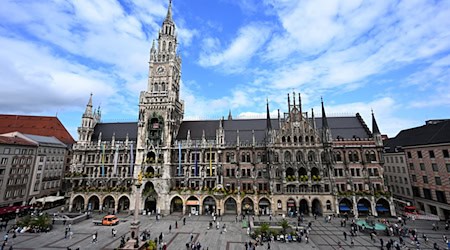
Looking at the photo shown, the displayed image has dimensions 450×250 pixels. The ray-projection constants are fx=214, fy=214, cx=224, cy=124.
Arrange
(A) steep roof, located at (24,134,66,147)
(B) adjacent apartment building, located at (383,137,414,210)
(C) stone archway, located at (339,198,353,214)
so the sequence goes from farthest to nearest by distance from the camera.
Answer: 1. (A) steep roof, located at (24,134,66,147)
2. (B) adjacent apartment building, located at (383,137,414,210)
3. (C) stone archway, located at (339,198,353,214)

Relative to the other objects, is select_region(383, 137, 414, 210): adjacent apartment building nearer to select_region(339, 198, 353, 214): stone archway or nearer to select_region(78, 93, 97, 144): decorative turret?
select_region(339, 198, 353, 214): stone archway

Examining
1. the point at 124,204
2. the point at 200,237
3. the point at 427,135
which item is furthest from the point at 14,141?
the point at 427,135

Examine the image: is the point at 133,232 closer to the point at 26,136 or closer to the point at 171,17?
the point at 26,136

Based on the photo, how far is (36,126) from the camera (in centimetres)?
7831

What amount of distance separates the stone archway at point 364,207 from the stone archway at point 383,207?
1.60 m

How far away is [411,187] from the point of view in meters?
56.3

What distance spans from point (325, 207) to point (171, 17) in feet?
238

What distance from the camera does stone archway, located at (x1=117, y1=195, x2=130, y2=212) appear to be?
58906 millimetres

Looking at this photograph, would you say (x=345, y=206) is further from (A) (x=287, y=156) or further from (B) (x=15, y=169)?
(B) (x=15, y=169)

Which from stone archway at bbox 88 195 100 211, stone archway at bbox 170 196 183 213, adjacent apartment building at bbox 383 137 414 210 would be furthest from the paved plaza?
adjacent apartment building at bbox 383 137 414 210

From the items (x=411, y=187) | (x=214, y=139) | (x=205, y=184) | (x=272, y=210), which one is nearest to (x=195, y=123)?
(x=214, y=139)

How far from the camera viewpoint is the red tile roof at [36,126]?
75.2 metres

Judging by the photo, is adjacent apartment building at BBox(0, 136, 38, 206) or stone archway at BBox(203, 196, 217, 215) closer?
adjacent apartment building at BBox(0, 136, 38, 206)

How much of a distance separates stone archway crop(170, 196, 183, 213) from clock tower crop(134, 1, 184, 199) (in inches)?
159
